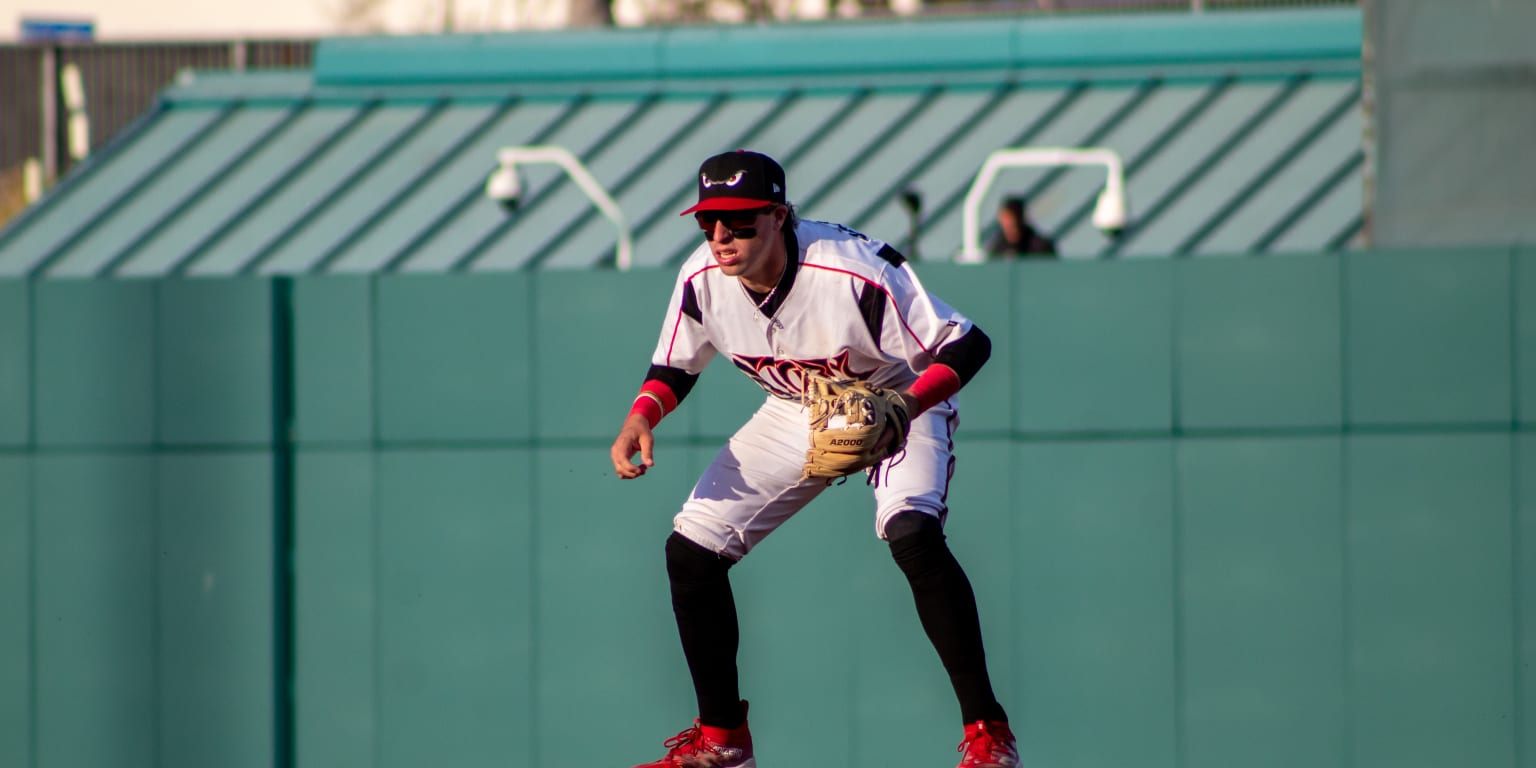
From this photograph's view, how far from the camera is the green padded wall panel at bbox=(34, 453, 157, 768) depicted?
28.6 ft

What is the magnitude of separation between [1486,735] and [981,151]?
8377mm

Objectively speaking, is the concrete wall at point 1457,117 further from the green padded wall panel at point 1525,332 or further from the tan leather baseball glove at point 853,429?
the tan leather baseball glove at point 853,429

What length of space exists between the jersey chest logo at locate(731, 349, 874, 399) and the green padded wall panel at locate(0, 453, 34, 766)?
455 centimetres

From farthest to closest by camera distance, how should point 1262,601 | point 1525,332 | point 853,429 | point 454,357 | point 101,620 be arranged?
point 101,620
point 454,357
point 1262,601
point 1525,332
point 853,429

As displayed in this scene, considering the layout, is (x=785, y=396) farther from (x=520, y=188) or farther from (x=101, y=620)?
(x=520, y=188)

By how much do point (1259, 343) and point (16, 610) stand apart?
611 centimetres

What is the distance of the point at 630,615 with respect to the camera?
27.9ft

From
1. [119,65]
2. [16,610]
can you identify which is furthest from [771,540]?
[119,65]

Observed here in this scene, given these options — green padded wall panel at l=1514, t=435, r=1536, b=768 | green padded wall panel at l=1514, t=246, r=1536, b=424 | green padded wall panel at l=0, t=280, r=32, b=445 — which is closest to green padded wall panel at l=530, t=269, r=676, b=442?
green padded wall panel at l=0, t=280, r=32, b=445

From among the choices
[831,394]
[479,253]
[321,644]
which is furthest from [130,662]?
[479,253]

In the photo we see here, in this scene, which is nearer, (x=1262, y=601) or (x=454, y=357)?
(x=1262, y=601)

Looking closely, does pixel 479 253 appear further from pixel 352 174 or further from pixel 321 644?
pixel 321 644

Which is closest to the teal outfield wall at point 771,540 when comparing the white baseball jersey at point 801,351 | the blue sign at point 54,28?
the white baseball jersey at point 801,351

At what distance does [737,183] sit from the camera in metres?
5.43
